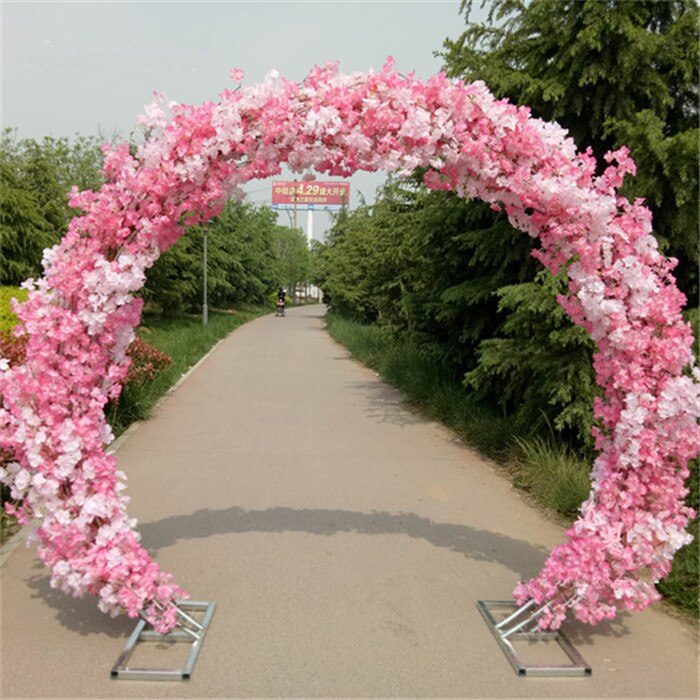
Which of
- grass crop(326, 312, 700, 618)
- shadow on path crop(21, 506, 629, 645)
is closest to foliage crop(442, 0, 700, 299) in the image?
grass crop(326, 312, 700, 618)

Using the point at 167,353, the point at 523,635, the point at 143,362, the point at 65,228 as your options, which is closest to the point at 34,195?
the point at 65,228

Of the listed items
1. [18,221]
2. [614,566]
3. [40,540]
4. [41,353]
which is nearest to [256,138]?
[41,353]

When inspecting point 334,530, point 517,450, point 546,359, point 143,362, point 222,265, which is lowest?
point 334,530

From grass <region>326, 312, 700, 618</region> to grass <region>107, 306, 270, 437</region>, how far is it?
163 inches

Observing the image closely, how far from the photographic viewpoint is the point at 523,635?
380 cm

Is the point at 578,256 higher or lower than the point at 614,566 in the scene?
higher

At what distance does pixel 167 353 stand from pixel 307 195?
181ft

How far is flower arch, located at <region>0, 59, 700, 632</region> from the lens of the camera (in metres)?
→ 3.46

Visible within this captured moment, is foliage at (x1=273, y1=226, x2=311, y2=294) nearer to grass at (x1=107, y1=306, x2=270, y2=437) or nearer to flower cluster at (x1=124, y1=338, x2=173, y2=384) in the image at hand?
grass at (x1=107, y1=306, x2=270, y2=437)

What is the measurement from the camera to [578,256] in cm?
376

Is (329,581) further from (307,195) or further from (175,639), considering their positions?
(307,195)

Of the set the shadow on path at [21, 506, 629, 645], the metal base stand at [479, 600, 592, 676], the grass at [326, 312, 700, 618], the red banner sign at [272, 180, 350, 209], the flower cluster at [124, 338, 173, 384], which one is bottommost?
the shadow on path at [21, 506, 629, 645]

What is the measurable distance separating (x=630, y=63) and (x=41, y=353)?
599 centimetres

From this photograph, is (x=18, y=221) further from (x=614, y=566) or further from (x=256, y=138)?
(x=614, y=566)
